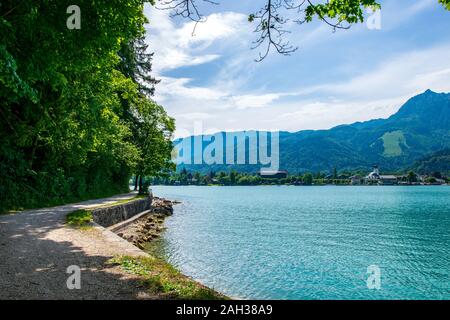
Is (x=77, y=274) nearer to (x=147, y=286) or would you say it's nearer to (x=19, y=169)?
(x=147, y=286)

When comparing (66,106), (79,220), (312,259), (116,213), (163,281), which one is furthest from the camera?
(116,213)

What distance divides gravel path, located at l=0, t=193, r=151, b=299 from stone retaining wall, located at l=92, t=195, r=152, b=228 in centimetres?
633

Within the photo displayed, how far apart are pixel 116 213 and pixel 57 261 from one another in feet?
65.0

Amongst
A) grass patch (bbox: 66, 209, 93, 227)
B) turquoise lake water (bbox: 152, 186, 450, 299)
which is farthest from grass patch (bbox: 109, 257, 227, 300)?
grass patch (bbox: 66, 209, 93, 227)

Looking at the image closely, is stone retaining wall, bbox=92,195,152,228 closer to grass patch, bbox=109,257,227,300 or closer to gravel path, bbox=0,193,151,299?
gravel path, bbox=0,193,151,299

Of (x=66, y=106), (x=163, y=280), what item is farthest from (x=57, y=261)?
(x=66, y=106)

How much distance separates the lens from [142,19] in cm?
1559

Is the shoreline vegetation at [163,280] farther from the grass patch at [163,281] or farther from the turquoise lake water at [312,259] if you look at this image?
the turquoise lake water at [312,259]

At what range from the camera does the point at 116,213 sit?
101ft

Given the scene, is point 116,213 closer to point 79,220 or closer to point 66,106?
point 79,220

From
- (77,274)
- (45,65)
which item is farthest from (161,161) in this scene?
(77,274)

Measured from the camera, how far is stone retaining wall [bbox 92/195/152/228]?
25547mm

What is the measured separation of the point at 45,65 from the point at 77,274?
26.3 feet

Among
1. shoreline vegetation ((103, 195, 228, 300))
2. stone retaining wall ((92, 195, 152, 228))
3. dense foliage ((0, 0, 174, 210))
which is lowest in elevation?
stone retaining wall ((92, 195, 152, 228))
